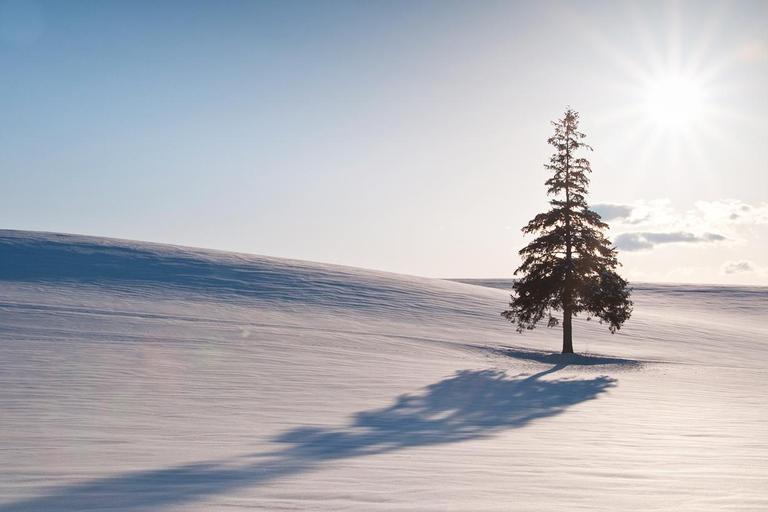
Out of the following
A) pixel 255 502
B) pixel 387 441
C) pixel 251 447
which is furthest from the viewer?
pixel 387 441

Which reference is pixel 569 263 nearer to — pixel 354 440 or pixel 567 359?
pixel 567 359

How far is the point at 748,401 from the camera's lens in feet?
41.1

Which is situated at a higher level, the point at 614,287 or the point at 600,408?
the point at 614,287

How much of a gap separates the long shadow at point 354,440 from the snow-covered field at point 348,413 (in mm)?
35

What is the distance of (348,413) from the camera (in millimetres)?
8781

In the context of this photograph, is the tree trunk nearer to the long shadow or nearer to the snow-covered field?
the snow-covered field

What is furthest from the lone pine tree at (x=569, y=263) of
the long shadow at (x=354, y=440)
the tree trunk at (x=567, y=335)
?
the long shadow at (x=354, y=440)

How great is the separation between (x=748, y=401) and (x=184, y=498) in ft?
41.9

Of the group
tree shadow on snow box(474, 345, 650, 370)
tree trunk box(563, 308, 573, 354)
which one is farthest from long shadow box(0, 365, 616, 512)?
tree trunk box(563, 308, 573, 354)

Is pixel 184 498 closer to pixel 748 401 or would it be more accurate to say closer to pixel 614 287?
pixel 748 401

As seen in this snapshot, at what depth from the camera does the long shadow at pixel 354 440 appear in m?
4.27

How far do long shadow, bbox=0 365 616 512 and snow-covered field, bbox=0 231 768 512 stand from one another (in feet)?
0.11

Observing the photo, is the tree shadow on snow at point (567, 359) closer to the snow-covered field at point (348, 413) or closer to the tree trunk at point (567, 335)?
the snow-covered field at point (348, 413)

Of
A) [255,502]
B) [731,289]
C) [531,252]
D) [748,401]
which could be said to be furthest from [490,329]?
[731,289]
